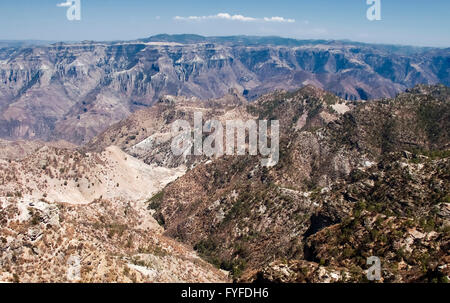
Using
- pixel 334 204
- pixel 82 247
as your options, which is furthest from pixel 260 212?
pixel 82 247

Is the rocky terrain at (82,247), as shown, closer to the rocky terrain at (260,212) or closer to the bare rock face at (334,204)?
the rocky terrain at (260,212)

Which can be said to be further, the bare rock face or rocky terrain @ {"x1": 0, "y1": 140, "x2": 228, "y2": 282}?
the bare rock face

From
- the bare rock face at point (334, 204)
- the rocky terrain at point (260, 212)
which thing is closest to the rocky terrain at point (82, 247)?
the rocky terrain at point (260, 212)

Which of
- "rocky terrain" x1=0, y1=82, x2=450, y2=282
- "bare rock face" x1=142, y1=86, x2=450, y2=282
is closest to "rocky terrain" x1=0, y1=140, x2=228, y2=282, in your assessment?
"rocky terrain" x1=0, y1=82, x2=450, y2=282

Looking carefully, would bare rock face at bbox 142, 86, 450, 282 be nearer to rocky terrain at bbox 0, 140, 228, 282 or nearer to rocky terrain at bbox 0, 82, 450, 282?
rocky terrain at bbox 0, 82, 450, 282

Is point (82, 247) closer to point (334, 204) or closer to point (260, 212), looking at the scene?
point (334, 204)

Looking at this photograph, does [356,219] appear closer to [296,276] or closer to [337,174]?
[296,276]
